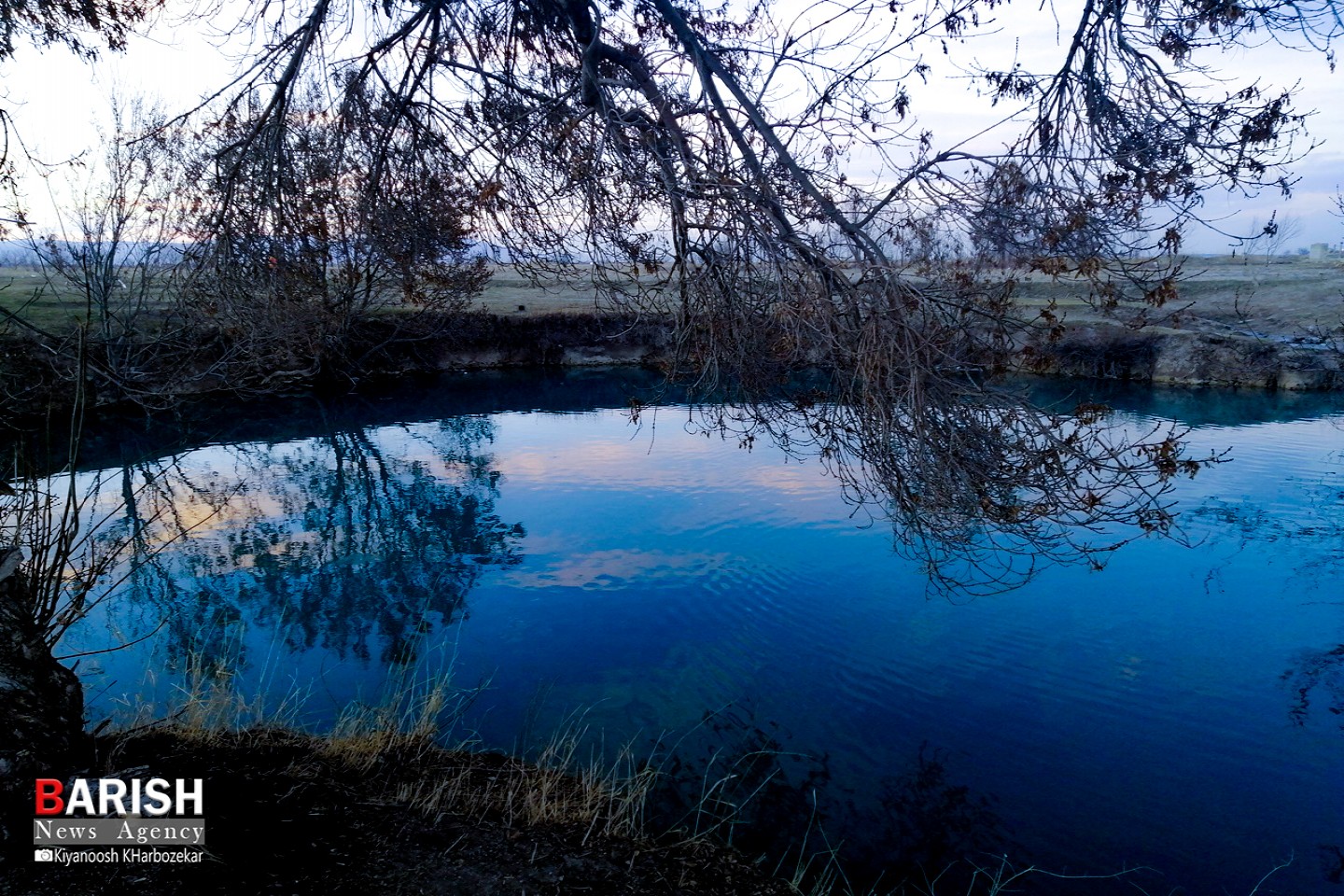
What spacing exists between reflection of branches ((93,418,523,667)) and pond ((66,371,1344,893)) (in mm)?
61

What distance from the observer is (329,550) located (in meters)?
11.3

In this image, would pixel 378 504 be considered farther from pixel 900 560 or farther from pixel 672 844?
pixel 672 844

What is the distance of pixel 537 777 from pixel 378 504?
9.04 meters

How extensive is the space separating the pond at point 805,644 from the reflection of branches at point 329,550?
2.4 inches

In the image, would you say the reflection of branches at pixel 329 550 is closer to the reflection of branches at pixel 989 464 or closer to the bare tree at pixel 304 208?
the bare tree at pixel 304 208

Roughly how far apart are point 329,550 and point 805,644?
21.0 feet

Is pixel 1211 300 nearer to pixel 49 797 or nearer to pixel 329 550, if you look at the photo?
pixel 329 550

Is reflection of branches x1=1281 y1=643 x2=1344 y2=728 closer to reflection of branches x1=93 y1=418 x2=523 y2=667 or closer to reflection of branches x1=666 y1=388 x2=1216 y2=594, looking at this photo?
reflection of branches x1=666 y1=388 x2=1216 y2=594

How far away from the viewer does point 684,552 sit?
10.7m

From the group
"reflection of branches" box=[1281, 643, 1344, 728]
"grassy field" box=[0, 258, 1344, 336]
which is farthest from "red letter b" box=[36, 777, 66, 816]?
"grassy field" box=[0, 258, 1344, 336]

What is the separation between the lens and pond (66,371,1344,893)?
5844 millimetres

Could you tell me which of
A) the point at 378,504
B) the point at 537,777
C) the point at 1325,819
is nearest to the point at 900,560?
the point at 1325,819

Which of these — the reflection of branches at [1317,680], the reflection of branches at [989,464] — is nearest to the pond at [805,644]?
the reflection of branches at [1317,680]

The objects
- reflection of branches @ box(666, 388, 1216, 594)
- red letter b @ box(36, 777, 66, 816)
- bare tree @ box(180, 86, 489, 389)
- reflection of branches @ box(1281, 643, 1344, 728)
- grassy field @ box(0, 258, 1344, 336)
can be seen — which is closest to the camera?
red letter b @ box(36, 777, 66, 816)
